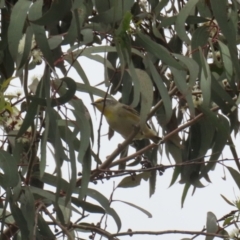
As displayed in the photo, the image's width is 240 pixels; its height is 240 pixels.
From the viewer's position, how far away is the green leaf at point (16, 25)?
207 centimetres

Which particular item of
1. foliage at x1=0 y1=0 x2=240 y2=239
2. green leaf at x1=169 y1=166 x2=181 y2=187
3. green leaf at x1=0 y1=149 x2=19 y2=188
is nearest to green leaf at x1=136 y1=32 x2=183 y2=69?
foliage at x1=0 y1=0 x2=240 y2=239

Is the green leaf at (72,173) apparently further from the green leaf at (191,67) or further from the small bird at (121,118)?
the small bird at (121,118)

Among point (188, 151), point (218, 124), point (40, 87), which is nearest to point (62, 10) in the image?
point (40, 87)

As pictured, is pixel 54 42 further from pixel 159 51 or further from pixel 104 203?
pixel 104 203

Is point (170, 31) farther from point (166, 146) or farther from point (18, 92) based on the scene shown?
point (18, 92)

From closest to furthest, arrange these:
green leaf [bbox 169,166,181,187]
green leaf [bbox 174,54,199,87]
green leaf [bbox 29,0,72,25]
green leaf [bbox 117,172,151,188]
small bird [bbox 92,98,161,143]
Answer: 1. green leaf [bbox 29,0,72,25]
2. green leaf [bbox 174,54,199,87]
3. green leaf [bbox 117,172,151,188]
4. green leaf [bbox 169,166,181,187]
5. small bird [bbox 92,98,161,143]

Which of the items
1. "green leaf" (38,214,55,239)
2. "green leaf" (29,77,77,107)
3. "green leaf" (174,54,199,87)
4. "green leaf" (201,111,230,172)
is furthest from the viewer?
"green leaf" (201,111,230,172)

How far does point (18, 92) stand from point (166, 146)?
0.83m

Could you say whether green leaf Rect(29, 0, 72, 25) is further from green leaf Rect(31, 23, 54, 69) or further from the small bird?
the small bird

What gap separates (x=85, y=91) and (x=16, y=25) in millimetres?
581

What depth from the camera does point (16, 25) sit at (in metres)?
2.09

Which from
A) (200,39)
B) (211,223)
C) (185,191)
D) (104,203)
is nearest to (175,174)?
(185,191)

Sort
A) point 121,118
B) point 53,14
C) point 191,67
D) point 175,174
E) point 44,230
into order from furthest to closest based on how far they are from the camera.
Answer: point 121,118, point 175,174, point 44,230, point 191,67, point 53,14

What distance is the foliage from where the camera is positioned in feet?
7.06
